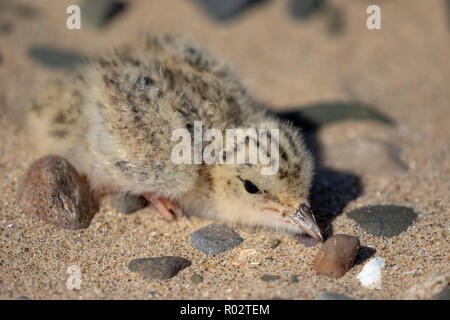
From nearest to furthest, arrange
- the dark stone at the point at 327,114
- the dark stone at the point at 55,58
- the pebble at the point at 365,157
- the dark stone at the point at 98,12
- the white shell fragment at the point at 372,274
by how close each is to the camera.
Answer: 1. the white shell fragment at the point at 372,274
2. the pebble at the point at 365,157
3. the dark stone at the point at 327,114
4. the dark stone at the point at 55,58
5. the dark stone at the point at 98,12

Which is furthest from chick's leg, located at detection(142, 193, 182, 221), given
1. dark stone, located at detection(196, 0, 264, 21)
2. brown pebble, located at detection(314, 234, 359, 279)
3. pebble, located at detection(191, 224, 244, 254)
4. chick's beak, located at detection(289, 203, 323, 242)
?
dark stone, located at detection(196, 0, 264, 21)

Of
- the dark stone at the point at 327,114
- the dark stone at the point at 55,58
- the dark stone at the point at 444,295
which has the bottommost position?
the dark stone at the point at 444,295

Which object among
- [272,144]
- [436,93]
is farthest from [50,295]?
[436,93]

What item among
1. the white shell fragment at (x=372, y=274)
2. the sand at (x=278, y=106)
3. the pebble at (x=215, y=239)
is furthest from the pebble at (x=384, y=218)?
the pebble at (x=215, y=239)

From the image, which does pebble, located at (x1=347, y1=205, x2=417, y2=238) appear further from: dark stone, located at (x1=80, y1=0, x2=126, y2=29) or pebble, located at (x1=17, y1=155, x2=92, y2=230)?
dark stone, located at (x1=80, y1=0, x2=126, y2=29)

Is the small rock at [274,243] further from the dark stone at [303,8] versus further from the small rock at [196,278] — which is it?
the dark stone at [303,8]
